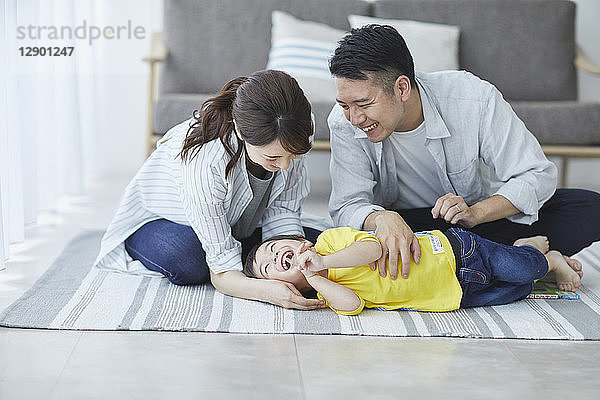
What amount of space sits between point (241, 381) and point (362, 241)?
1.76ft

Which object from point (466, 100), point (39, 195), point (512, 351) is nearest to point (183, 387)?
point (512, 351)

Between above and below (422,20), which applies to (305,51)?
below

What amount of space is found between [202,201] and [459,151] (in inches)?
29.6

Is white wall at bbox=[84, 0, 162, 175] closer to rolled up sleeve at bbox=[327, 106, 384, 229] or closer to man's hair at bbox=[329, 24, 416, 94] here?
rolled up sleeve at bbox=[327, 106, 384, 229]

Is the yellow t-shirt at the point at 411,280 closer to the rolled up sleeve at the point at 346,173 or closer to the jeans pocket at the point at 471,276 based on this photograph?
the jeans pocket at the point at 471,276

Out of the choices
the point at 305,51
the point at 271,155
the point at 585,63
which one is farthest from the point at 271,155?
the point at 585,63

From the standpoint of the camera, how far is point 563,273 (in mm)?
2213

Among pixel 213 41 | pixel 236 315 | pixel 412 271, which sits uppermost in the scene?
pixel 213 41

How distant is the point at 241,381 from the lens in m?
1.59

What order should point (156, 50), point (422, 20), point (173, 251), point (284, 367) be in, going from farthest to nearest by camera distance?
1. point (422, 20)
2. point (156, 50)
3. point (173, 251)
4. point (284, 367)

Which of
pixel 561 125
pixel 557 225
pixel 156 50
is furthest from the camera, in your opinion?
pixel 156 50

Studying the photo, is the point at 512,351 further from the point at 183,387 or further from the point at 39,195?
the point at 39,195

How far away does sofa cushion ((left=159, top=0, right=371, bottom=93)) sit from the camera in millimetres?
3865

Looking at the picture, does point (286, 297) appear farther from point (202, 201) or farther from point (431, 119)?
point (431, 119)
